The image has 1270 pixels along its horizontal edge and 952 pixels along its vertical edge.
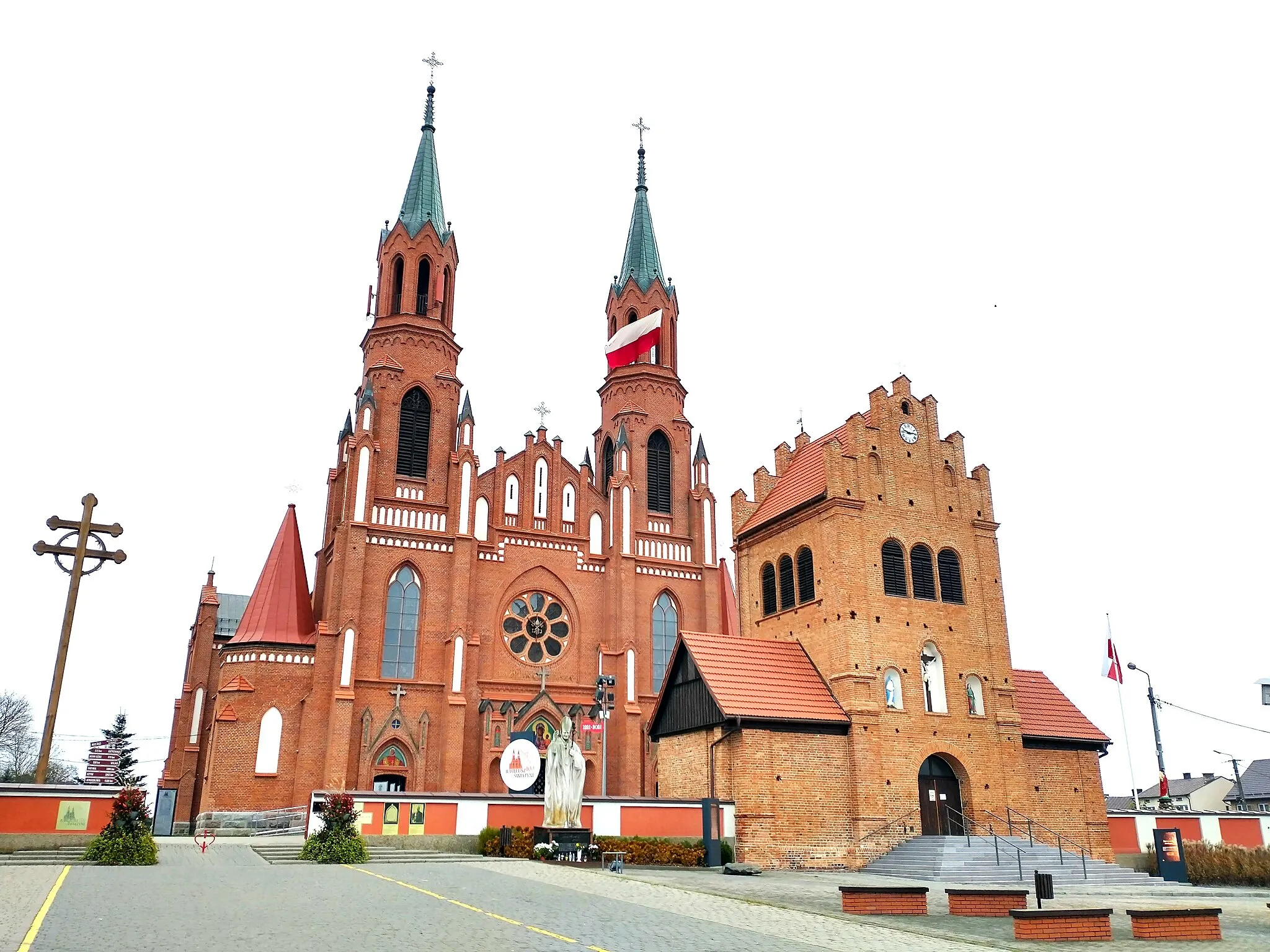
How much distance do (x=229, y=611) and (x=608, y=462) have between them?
30.9 metres

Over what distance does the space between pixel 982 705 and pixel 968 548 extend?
4.84 m

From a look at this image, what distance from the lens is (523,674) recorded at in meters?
45.2

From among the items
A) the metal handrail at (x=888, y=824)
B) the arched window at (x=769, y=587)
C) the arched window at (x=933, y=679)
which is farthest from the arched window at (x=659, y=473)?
the metal handrail at (x=888, y=824)

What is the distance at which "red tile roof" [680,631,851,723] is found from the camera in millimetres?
27250

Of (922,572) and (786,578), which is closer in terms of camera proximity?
(922,572)

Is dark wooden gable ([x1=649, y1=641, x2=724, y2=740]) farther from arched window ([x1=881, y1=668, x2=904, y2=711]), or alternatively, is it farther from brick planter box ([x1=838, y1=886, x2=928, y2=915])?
brick planter box ([x1=838, y1=886, x2=928, y2=915])

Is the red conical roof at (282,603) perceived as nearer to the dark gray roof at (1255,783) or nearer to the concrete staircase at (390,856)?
the concrete staircase at (390,856)

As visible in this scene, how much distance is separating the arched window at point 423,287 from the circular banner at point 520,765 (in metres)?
22.5

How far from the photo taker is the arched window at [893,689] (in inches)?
1129

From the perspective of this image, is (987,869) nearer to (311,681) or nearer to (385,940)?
(385,940)

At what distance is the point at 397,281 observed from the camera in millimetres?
50625

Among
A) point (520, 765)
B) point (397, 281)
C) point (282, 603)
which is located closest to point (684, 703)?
point (520, 765)

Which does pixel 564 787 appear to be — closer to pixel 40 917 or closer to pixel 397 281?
pixel 40 917

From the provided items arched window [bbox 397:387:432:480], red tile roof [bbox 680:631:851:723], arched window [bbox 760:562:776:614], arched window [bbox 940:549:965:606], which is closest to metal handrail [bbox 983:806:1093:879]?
red tile roof [bbox 680:631:851:723]
